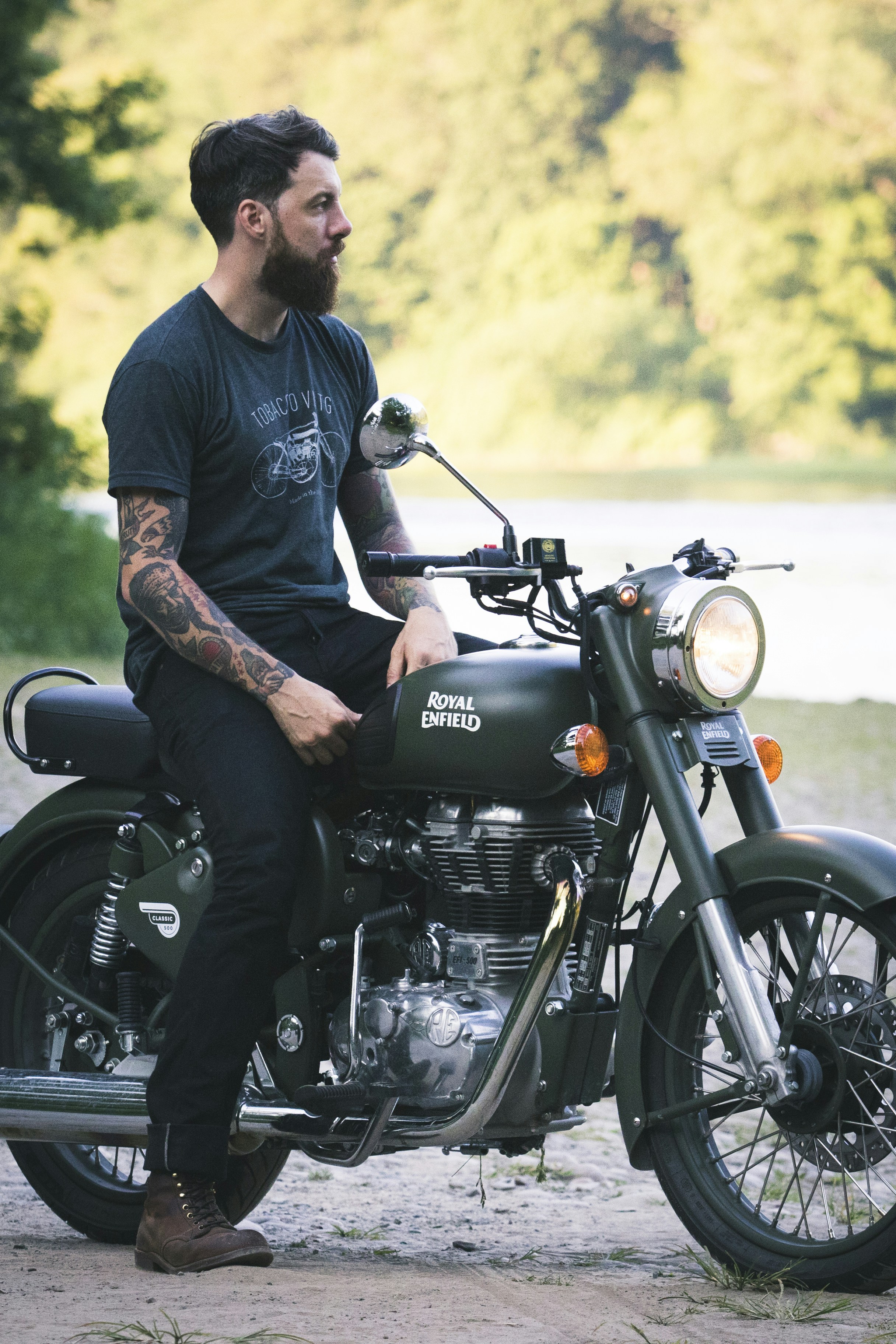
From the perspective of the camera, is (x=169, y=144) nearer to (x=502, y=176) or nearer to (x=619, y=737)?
(x=502, y=176)

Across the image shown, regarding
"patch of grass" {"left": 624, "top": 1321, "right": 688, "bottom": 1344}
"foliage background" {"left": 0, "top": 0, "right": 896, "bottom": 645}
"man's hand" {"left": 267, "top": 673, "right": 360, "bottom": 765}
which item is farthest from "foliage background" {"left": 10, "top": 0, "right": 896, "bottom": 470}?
"patch of grass" {"left": 624, "top": 1321, "right": 688, "bottom": 1344}

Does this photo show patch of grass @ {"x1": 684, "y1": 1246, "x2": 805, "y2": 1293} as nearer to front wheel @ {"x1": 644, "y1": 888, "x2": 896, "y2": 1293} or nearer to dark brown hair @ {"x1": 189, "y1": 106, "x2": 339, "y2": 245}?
front wheel @ {"x1": 644, "y1": 888, "x2": 896, "y2": 1293}

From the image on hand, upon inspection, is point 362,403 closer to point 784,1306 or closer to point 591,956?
point 591,956

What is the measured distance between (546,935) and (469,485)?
827mm

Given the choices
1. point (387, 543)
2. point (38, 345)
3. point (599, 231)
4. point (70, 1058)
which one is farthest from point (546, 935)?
point (599, 231)


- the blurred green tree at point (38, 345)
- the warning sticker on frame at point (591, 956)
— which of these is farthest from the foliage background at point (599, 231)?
the warning sticker on frame at point (591, 956)

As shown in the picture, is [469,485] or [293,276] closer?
[469,485]

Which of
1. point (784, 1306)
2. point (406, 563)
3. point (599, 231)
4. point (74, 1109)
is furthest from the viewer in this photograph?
point (599, 231)

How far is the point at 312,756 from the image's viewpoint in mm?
3320

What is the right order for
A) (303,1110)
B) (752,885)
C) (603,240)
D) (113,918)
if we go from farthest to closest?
(603,240), (113,918), (303,1110), (752,885)

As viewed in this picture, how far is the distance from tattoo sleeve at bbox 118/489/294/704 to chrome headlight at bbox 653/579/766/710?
750mm

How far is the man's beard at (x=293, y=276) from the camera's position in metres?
3.52

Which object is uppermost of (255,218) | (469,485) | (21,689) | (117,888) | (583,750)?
(255,218)

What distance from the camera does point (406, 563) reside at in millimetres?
3143
